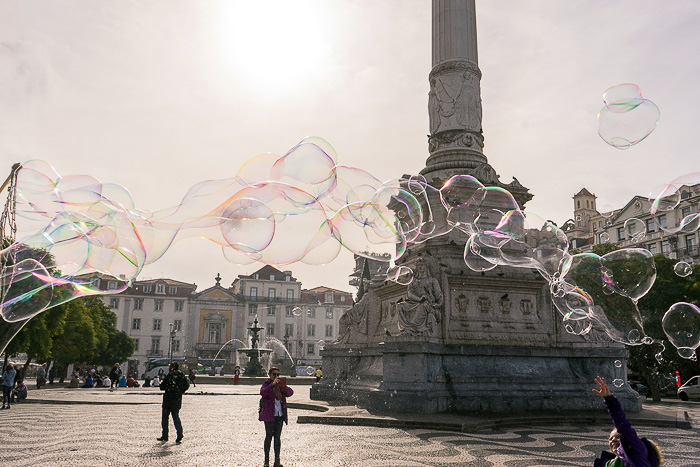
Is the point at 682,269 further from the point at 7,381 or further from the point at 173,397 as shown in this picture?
the point at 7,381

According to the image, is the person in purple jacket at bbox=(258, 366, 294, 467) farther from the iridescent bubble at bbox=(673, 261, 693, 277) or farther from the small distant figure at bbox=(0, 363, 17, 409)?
the small distant figure at bbox=(0, 363, 17, 409)

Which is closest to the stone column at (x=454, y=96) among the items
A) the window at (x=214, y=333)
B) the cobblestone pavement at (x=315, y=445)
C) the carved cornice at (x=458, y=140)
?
the carved cornice at (x=458, y=140)

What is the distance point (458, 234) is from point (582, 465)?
28.5 ft

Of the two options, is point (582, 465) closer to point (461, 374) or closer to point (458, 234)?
point (461, 374)

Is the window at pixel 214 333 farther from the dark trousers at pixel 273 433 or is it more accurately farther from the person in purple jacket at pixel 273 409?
the dark trousers at pixel 273 433

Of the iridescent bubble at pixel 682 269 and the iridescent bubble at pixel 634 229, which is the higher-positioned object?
the iridescent bubble at pixel 634 229

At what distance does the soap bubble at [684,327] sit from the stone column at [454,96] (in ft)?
25.3

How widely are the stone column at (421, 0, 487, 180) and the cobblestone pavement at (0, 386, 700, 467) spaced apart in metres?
8.28

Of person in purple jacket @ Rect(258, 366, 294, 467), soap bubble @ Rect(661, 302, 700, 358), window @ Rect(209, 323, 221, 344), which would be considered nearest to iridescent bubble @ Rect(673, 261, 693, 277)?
soap bubble @ Rect(661, 302, 700, 358)

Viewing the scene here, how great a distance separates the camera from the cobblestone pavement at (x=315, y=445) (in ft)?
26.4

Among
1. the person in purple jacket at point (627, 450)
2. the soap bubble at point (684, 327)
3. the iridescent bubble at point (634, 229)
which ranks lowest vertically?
the person in purple jacket at point (627, 450)

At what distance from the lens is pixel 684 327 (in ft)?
33.0

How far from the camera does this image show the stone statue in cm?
1377

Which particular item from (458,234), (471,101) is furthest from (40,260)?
(471,101)
